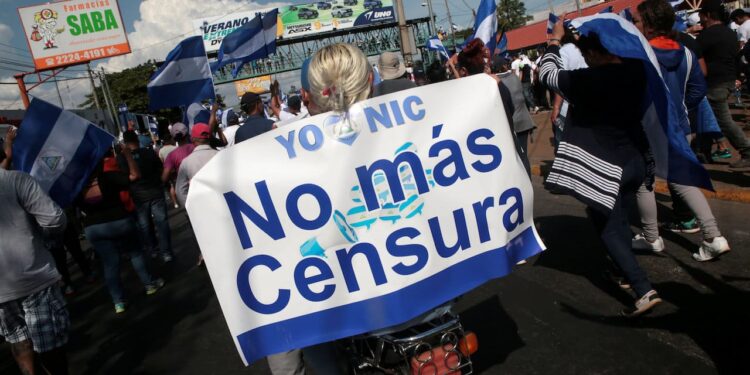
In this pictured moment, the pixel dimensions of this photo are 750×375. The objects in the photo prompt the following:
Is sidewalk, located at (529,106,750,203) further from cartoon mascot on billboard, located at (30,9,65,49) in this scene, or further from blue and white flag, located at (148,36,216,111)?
cartoon mascot on billboard, located at (30,9,65,49)

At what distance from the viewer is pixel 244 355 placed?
2.04 metres

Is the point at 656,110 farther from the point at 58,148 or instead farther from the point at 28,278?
the point at 58,148

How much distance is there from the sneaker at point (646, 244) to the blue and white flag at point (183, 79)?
616 cm

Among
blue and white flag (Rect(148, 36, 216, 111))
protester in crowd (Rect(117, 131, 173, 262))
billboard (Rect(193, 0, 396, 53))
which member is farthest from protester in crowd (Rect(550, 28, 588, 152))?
billboard (Rect(193, 0, 396, 53))

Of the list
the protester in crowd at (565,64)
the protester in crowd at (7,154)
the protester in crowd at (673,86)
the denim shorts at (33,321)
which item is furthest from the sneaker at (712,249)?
the protester in crowd at (7,154)

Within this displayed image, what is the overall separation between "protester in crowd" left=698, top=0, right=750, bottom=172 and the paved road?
1135 millimetres

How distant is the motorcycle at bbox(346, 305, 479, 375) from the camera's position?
2025 millimetres

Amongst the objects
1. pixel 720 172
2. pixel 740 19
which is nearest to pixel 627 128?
Answer: pixel 720 172

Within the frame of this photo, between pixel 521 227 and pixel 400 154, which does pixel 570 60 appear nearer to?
pixel 521 227

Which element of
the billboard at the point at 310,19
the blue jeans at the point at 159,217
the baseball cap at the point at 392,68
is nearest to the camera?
the baseball cap at the point at 392,68

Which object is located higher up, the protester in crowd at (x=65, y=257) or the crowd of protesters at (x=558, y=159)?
the crowd of protesters at (x=558, y=159)

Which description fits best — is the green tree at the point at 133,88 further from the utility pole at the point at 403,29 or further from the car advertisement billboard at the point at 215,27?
the utility pole at the point at 403,29

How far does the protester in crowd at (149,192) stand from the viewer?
6.87 m

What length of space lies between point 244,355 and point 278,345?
131 mm
